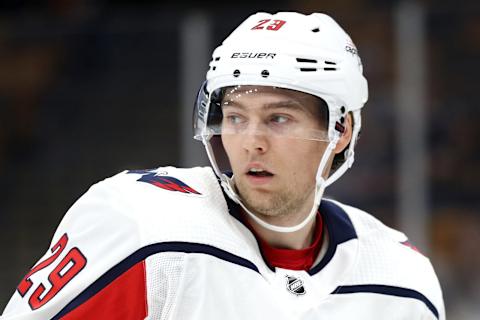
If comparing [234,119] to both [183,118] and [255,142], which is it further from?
[183,118]

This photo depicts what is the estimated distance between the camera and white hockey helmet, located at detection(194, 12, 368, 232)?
85.4 inches

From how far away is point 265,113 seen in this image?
215 centimetres

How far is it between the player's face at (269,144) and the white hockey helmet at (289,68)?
0.03 meters

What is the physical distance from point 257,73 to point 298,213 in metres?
0.31

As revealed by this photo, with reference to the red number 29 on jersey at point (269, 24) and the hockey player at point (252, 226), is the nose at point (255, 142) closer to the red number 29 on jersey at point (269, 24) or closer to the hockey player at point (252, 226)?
the hockey player at point (252, 226)

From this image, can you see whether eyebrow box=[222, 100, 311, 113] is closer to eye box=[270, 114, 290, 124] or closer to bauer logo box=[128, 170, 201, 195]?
eye box=[270, 114, 290, 124]

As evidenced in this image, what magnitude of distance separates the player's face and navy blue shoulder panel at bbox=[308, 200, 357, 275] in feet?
0.50

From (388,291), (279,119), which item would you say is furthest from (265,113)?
(388,291)

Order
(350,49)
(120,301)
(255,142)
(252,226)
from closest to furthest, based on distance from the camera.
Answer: (120,301) → (255,142) → (252,226) → (350,49)

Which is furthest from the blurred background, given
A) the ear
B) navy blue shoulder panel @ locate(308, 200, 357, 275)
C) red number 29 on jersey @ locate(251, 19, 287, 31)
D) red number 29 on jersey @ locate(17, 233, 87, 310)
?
red number 29 on jersey @ locate(17, 233, 87, 310)

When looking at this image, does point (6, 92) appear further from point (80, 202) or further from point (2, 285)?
point (80, 202)

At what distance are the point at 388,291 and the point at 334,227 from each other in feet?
0.67

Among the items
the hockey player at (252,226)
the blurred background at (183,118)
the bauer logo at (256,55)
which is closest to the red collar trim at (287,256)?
the hockey player at (252,226)

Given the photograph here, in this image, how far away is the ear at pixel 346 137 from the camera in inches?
91.9
